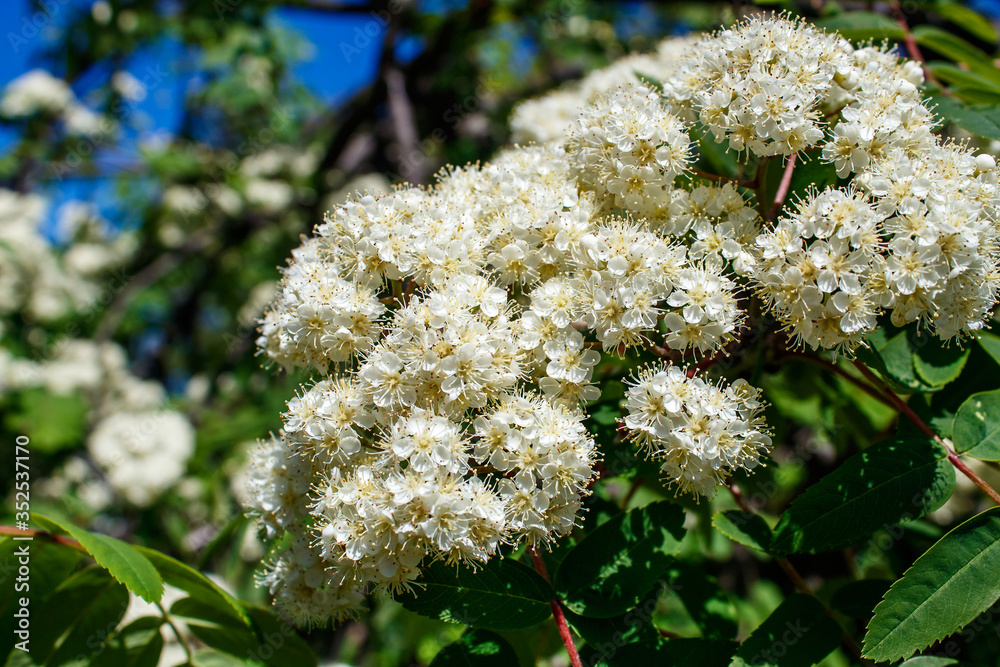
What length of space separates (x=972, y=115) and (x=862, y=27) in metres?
0.59

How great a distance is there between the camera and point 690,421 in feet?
4.75

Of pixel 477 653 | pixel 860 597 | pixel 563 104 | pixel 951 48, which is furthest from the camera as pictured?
pixel 563 104

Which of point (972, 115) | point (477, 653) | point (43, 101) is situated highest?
point (43, 101)

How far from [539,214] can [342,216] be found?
520 mm

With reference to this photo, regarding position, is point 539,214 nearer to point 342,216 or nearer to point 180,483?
point 342,216

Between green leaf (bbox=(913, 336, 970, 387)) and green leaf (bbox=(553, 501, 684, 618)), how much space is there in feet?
2.43

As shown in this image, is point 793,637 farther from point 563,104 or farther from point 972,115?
point 563,104

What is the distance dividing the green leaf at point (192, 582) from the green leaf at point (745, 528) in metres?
1.28

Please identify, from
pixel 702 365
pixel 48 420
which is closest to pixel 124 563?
pixel 702 365

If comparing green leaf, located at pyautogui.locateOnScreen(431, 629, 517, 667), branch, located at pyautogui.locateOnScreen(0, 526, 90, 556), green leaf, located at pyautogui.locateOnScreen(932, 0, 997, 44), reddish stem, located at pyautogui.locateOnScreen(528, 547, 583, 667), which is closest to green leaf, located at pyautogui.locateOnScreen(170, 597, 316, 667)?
branch, located at pyautogui.locateOnScreen(0, 526, 90, 556)

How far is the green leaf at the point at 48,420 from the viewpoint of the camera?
5707 mm

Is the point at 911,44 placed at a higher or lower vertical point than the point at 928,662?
higher

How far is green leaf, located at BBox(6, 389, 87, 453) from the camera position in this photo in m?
5.71

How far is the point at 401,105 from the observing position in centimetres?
408
